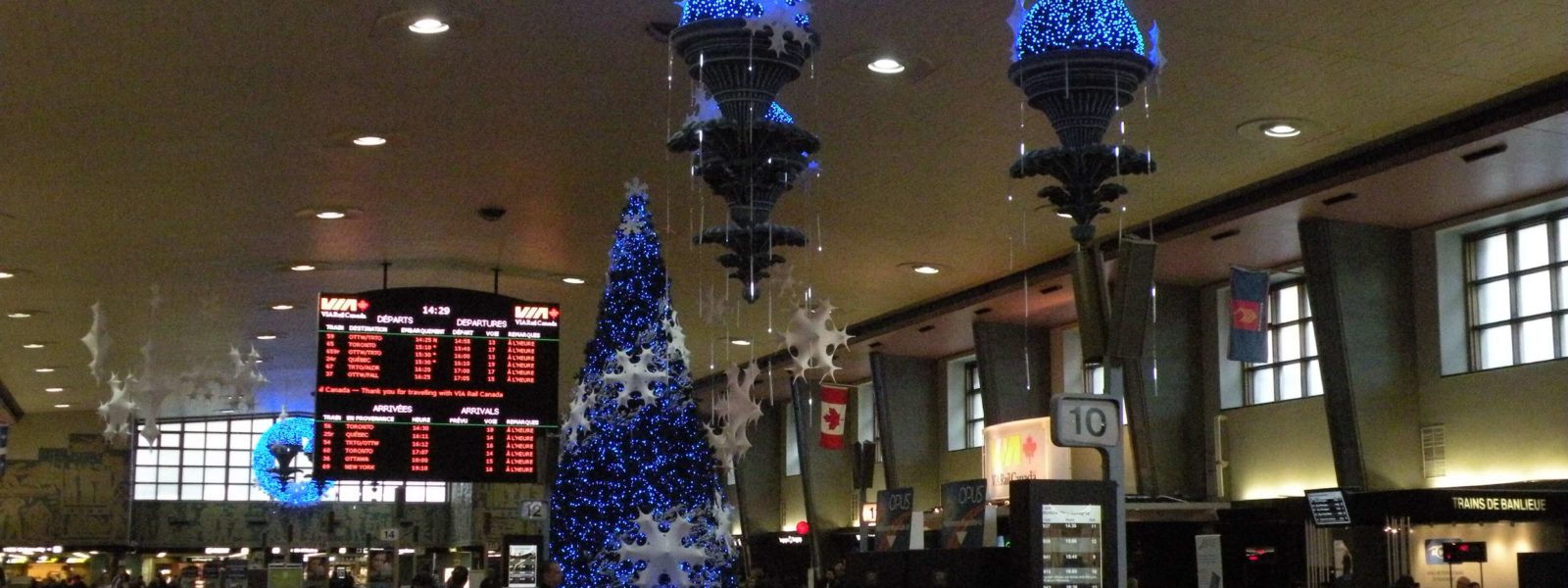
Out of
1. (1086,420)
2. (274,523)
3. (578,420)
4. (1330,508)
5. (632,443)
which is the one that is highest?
(578,420)

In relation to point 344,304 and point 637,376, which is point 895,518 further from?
point 344,304

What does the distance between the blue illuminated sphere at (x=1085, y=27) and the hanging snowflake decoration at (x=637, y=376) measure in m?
6.49

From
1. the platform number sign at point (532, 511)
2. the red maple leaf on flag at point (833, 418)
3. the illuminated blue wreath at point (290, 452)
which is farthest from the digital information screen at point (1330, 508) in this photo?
the illuminated blue wreath at point (290, 452)

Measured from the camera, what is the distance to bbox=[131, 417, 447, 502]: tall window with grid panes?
39906mm

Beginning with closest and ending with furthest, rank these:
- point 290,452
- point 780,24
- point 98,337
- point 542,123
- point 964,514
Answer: point 780,24, point 542,123, point 964,514, point 98,337, point 290,452

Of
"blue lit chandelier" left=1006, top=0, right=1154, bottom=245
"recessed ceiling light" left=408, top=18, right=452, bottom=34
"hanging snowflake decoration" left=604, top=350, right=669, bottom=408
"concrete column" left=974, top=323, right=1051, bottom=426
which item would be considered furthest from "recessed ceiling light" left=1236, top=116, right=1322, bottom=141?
"concrete column" left=974, top=323, right=1051, bottom=426

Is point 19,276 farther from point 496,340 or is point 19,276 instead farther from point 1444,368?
point 1444,368

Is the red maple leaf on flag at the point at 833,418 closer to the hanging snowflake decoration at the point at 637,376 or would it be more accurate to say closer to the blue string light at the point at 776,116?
the hanging snowflake decoration at the point at 637,376

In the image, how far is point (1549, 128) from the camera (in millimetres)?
12102

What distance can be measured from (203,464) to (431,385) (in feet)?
93.1

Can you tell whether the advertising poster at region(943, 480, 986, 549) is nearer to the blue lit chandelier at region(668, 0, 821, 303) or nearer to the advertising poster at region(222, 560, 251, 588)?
the blue lit chandelier at region(668, 0, 821, 303)

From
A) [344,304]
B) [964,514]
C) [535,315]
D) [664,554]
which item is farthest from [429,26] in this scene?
[964,514]

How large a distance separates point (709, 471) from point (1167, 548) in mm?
9689

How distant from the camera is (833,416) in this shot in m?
24.6
